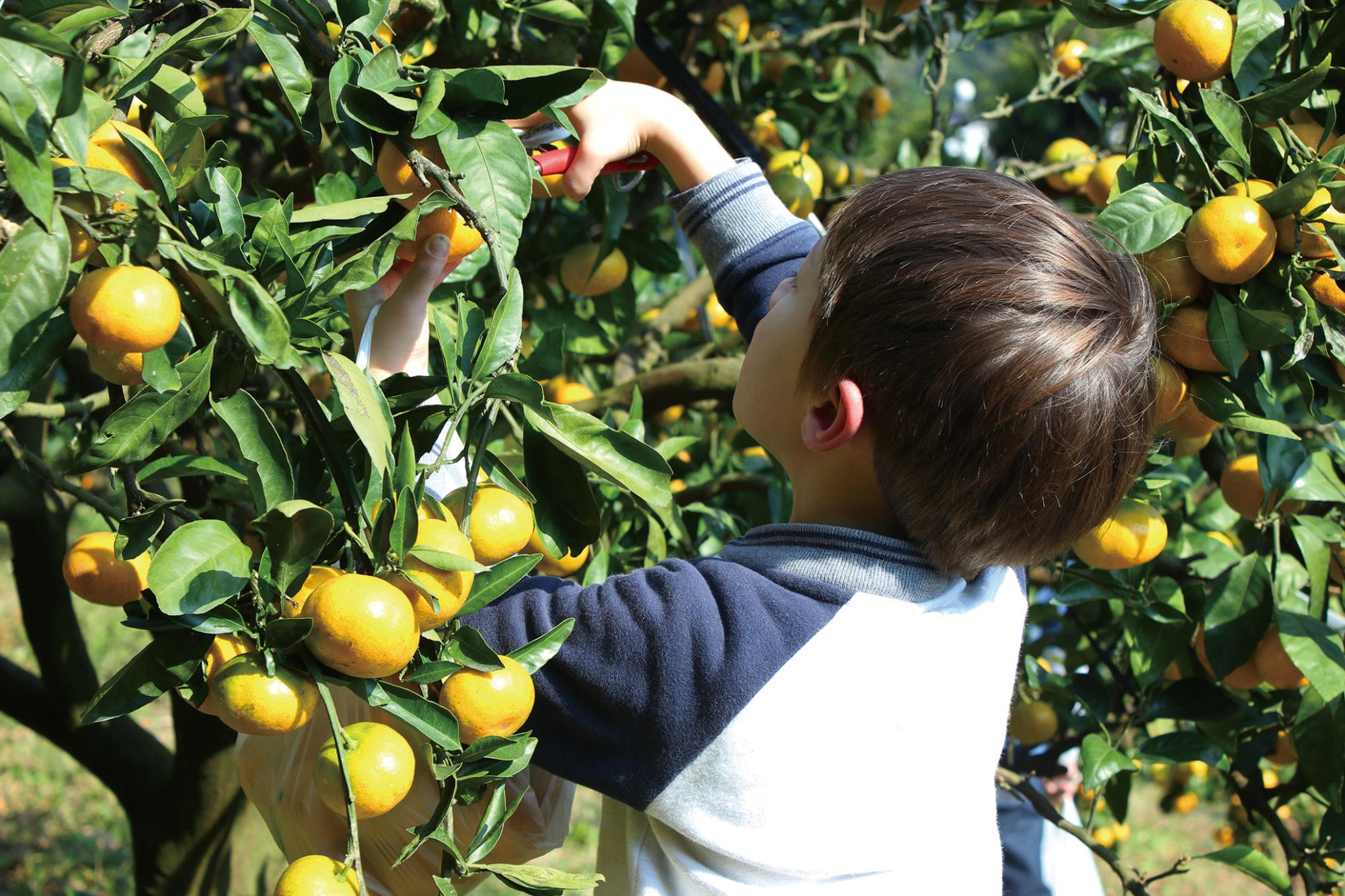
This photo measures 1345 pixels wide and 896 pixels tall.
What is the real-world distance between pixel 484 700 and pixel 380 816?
0.75 feet

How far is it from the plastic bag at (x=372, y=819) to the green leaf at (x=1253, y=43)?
0.86 meters

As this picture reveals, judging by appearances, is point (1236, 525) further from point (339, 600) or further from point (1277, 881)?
point (339, 600)

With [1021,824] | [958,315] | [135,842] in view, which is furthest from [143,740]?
[958,315]

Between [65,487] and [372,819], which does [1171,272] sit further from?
[65,487]

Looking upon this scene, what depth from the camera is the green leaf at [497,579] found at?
65cm

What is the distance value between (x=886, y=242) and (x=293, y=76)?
1.41 feet

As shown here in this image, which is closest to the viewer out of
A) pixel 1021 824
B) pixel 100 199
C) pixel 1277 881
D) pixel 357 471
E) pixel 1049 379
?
pixel 100 199

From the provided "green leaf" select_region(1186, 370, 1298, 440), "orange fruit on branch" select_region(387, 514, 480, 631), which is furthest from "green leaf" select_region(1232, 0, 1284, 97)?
"orange fruit on branch" select_region(387, 514, 480, 631)

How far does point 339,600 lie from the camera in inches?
22.6

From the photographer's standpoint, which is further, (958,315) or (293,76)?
(958,315)

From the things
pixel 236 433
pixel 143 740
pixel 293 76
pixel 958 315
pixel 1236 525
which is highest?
pixel 293 76

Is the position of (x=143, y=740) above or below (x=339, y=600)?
below

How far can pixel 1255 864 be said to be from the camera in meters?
1.20

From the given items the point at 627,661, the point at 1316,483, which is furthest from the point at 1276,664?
the point at 627,661
